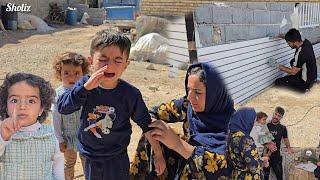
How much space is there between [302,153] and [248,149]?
91.1 inches

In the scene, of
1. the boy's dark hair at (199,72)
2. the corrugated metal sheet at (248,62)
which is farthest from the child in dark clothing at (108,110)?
the corrugated metal sheet at (248,62)

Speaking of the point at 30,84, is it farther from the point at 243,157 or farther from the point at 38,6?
the point at 38,6

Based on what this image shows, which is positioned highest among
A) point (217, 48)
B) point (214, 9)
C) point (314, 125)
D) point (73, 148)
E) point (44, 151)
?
point (214, 9)

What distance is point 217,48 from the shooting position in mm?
5258

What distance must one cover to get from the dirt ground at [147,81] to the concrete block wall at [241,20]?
971mm

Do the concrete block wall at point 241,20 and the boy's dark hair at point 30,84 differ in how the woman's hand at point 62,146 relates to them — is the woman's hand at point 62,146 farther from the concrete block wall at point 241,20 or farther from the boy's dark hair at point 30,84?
the concrete block wall at point 241,20

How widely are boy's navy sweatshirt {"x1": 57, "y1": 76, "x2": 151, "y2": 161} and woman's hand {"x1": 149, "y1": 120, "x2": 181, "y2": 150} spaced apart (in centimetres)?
8

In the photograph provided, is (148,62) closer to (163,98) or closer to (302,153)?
(163,98)

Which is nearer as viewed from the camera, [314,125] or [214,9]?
[214,9]

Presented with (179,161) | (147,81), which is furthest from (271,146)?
(147,81)

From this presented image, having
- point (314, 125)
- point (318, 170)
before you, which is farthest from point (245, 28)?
point (318, 170)

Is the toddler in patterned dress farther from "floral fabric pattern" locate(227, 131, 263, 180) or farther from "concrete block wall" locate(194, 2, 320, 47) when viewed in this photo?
"concrete block wall" locate(194, 2, 320, 47)

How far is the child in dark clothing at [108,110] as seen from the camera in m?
2.05

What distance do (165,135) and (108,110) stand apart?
0.34 m
